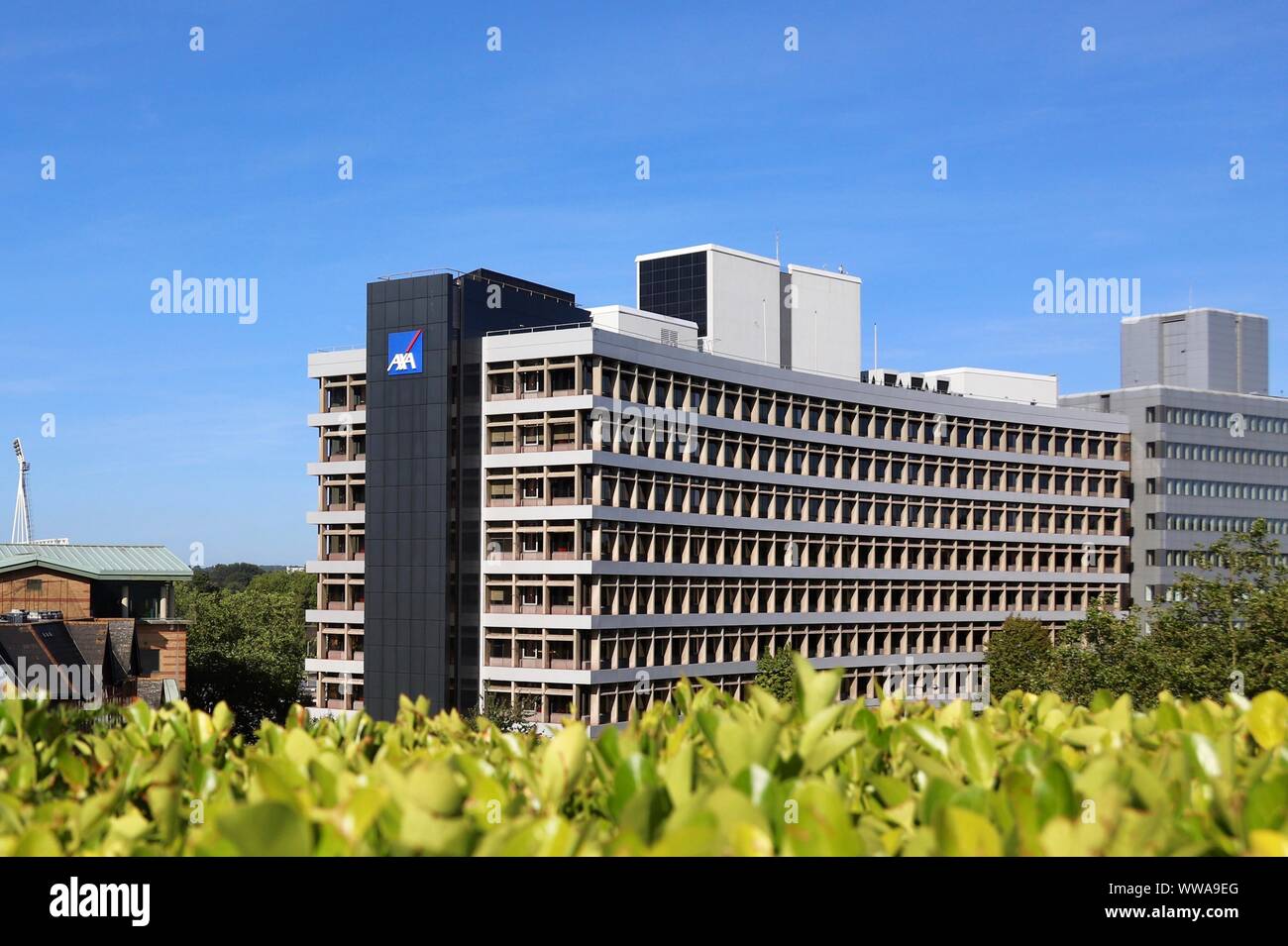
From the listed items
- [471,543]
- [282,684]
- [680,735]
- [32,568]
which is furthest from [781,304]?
[680,735]

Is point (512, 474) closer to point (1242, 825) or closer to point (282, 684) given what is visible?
point (282, 684)

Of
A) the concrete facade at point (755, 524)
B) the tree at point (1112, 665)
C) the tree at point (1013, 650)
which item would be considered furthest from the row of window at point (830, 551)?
the tree at point (1112, 665)

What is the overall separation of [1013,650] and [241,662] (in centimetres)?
6096

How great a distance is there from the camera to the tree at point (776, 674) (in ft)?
271

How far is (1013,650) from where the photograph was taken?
103062 mm

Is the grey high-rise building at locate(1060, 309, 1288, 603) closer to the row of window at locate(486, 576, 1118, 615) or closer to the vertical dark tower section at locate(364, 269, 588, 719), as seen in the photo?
the row of window at locate(486, 576, 1118, 615)

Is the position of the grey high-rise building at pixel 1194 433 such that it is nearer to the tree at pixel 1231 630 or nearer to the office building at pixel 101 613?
the tree at pixel 1231 630

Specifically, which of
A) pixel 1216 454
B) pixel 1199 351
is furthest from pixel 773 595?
pixel 1199 351

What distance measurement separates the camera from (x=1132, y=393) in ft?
405

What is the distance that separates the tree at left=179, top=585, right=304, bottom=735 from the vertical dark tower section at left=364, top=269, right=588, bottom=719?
2202cm

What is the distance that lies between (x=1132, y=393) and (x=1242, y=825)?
124193mm

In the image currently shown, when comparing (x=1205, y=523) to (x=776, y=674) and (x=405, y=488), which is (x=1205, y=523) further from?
(x=405, y=488)

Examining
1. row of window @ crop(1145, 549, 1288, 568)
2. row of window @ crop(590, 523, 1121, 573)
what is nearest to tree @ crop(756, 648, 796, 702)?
row of window @ crop(590, 523, 1121, 573)

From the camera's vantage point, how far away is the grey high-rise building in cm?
12062
